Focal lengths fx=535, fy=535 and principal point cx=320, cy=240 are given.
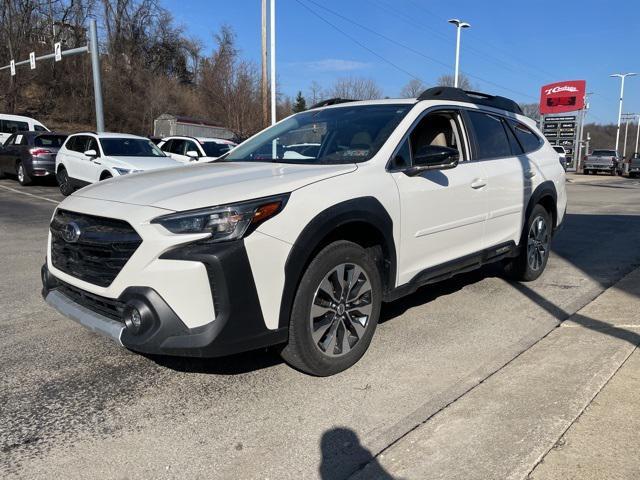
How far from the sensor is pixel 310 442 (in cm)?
275

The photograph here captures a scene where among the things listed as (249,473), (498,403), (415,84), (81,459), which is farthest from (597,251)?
(415,84)

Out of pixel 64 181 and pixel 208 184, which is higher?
pixel 208 184

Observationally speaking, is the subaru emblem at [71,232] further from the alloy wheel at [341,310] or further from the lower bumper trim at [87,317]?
the alloy wheel at [341,310]

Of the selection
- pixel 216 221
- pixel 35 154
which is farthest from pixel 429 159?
pixel 35 154

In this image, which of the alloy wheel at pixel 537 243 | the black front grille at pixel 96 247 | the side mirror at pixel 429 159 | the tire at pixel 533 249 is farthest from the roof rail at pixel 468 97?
the black front grille at pixel 96 247

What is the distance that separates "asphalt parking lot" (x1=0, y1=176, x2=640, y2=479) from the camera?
102 inches

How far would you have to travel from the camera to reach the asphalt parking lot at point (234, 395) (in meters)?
2.60

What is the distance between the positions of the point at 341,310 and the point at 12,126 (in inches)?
918

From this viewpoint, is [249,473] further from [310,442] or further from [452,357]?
[452,357]

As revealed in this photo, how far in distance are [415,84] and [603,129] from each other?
1980 inches

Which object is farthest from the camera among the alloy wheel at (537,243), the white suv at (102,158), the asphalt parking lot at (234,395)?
the white suv at (102,158)

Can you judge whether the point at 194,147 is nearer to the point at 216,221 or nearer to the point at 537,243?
the point at 537,243

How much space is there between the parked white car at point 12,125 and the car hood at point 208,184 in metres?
21.0

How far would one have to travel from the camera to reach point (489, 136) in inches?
199
